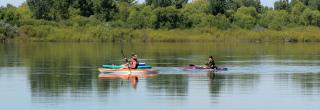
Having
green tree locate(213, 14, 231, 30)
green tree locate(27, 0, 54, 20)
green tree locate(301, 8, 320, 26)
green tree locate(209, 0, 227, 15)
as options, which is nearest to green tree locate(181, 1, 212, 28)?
green tree locate(209, 0, 227, 15)

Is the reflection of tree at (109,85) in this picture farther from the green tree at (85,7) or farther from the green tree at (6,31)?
the green tree at (85,7)

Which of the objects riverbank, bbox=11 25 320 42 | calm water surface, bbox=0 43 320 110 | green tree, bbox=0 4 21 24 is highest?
green tree, bbox=0 4 21 24

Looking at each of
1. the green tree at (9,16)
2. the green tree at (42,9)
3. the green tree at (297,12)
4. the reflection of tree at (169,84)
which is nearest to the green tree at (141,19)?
the green tree at (42,9)

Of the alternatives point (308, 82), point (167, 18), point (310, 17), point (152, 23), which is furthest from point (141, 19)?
point (308, 82)

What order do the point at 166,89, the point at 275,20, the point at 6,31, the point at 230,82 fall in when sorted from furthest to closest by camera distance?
1. the point at 275,20
2. the point at 6,31
3. the point at 230,82
4. the point at 166,89

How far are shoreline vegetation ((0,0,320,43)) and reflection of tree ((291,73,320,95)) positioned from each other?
6777 cm

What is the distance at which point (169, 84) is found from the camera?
3609 cm

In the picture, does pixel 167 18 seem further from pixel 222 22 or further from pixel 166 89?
pixel 166 89

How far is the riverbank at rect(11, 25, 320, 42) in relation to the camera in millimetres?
110938

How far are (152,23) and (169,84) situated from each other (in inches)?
3097

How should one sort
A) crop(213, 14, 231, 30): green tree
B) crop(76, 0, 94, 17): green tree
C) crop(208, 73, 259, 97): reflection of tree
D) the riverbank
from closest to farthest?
crop(208, 73, 259, 97): reflection of tree < the riverbank < crop(213, 14, 231, 30): green tree < crop(76, 0, 94, 17): green tree

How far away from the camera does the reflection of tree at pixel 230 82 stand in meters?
34.2

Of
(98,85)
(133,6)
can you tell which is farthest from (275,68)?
(133,6)

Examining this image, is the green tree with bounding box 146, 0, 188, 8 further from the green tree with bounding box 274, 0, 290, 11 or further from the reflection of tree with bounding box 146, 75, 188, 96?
the reflection of tree with bounding box 146, 75, 188, 96
